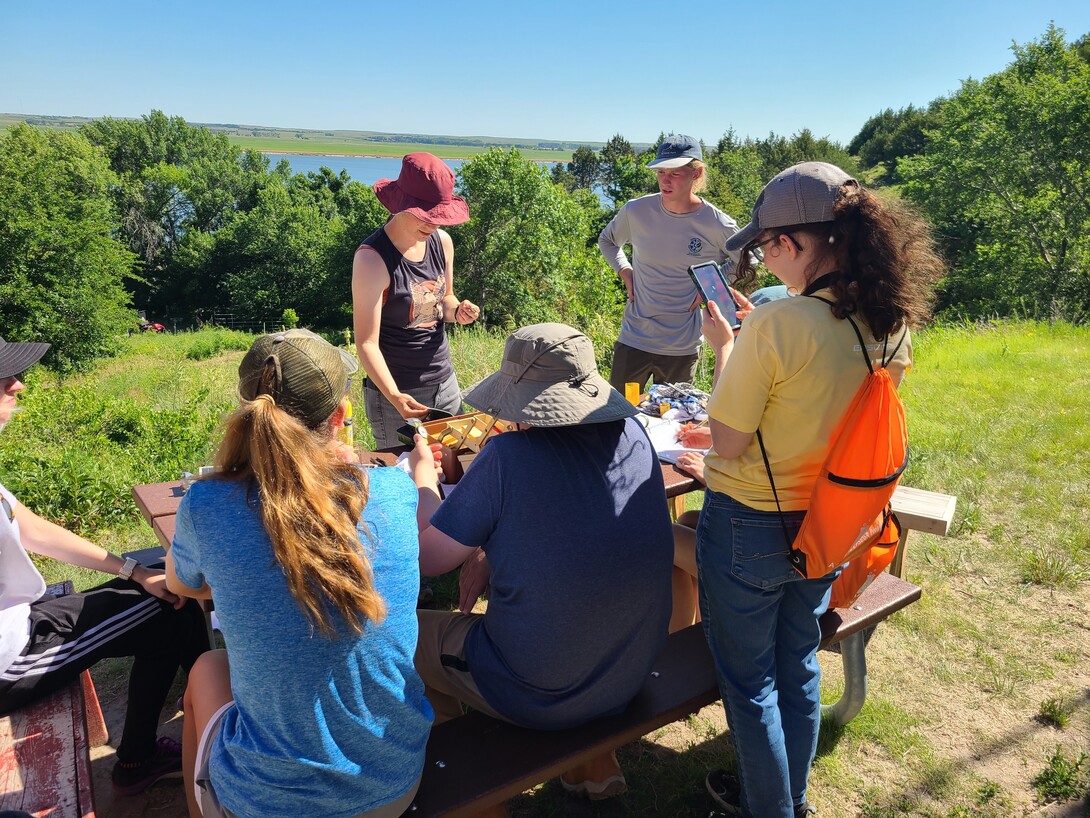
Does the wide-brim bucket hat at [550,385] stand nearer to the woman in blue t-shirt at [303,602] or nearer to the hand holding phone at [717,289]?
the woman in blue t-shirt at [303,602]

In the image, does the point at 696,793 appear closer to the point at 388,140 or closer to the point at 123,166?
the point at 123,166

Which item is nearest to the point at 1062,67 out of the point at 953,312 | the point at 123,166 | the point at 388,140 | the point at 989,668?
the point at 953,312

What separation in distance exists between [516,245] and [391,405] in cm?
3597

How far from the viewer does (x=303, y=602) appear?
1346 millimetres

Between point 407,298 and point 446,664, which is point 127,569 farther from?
point 407,298

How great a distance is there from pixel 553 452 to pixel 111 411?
604cm

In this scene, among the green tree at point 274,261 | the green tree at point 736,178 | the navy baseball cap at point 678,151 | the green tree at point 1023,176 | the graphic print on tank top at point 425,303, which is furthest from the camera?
the green tree at point 274,261

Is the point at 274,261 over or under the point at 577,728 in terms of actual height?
under

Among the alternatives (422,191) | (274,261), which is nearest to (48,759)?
(422,191)

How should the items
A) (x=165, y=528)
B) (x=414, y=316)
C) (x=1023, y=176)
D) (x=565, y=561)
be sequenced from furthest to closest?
(x=1023, y=176)
(x=414, y=316)
(x=165, y=528)
(x=565, y=561)

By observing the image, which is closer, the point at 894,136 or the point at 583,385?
the point at 583,385

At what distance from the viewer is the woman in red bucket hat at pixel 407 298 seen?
3227 millimetres

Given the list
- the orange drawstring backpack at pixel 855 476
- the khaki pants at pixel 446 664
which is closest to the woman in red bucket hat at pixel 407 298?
the khaki pants at pixel 446 664

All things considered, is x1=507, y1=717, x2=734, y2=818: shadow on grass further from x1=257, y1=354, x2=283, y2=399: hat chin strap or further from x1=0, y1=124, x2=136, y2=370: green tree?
x1=0, y1=124, x2=136, y2=370: green tree
